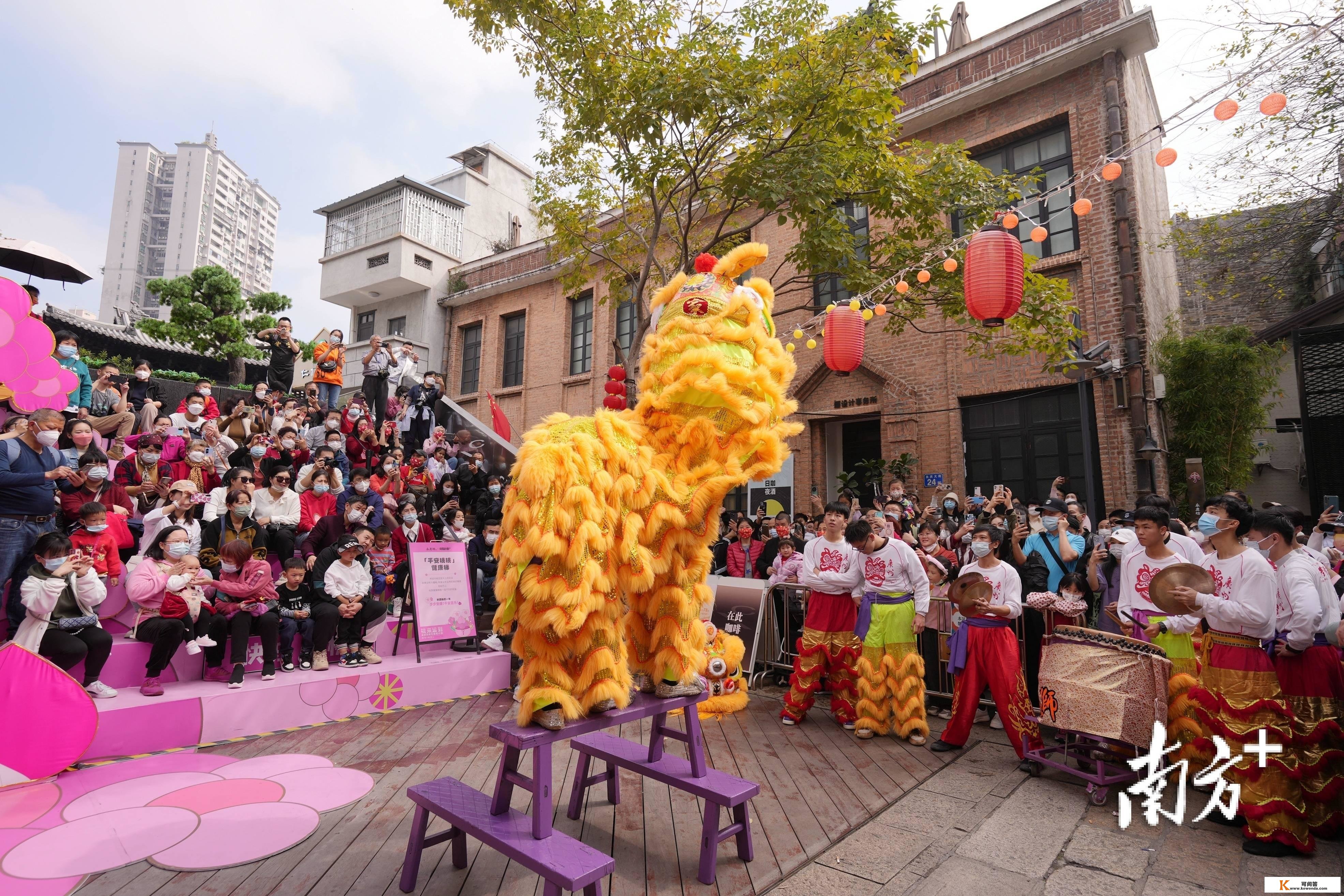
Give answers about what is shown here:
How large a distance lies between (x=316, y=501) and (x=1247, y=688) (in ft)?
24.1

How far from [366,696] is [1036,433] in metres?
9.62

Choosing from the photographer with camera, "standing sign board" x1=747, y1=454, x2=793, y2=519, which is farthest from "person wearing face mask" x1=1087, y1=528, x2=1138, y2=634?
the photographer with camera

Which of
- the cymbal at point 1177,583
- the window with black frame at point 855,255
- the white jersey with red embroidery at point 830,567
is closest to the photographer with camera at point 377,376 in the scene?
the window with black frame at point 855,255

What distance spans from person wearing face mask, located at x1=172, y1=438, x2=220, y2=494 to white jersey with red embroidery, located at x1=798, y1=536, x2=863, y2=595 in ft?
18.6

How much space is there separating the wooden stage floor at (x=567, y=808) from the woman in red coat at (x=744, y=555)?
240 centimetres

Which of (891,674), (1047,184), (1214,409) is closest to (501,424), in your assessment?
(1047,184)

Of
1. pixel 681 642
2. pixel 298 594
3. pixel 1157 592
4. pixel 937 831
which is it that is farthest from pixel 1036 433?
pixel 298 594

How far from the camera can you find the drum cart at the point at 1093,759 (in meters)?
3.96

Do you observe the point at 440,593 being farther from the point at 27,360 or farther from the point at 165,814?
the point at 27,360

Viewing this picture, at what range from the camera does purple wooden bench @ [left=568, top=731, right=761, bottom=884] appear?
9.92 feet

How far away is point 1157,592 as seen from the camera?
12.5 ft

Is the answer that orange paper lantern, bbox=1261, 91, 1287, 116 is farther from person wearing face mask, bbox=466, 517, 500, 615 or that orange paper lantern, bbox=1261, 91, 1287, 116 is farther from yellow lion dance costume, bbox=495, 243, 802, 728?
person wearing face mask, bbox=466, 517, 500, 615

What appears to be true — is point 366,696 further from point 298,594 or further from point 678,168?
point 678,168

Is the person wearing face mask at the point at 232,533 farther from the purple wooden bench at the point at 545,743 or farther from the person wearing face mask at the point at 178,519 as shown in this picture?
the purple wooden bench at the point at 545,743
